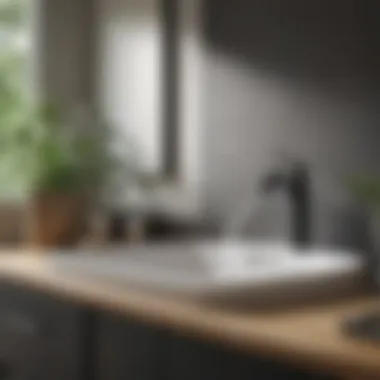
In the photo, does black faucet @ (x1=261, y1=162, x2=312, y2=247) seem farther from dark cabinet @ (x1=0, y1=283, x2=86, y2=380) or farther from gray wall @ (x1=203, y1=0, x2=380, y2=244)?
dark cabinet @ (x1=0, y1=283, x2=86, y2=380)

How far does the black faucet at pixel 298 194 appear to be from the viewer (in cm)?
227

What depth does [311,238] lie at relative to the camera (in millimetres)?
2314

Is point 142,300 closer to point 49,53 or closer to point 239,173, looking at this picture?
point 239,173

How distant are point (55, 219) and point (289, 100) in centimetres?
75

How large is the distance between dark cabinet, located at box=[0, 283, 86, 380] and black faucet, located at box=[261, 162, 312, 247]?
552 mm

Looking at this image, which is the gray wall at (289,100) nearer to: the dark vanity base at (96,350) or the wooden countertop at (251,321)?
the wooden countertop at (251,321)

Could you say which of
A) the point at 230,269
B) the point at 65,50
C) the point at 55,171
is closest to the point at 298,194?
the point at 230,269

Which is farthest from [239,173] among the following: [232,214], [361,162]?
[361,162]

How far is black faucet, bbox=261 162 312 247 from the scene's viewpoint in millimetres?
2270

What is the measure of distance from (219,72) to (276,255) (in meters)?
0.56

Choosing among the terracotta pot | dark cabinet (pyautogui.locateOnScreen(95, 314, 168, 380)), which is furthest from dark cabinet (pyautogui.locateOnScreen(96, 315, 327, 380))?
the terracotta pot

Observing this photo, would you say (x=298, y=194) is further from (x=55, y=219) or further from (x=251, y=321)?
(x=55, y=219)

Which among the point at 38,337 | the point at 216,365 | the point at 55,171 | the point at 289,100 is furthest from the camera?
the point at 55,171

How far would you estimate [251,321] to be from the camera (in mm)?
1711
